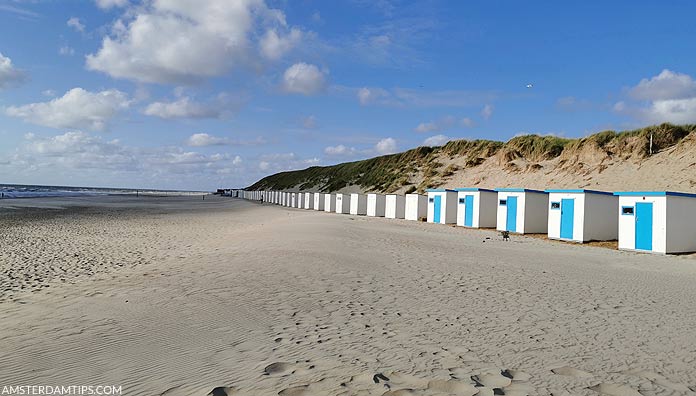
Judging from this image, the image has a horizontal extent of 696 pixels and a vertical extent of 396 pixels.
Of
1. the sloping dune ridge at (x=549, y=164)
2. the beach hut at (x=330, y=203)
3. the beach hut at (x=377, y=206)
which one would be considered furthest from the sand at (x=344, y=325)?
the beach hut at (x=330, y=203)

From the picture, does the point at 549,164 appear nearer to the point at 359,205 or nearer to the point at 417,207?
the point at 359,205

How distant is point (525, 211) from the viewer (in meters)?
23.7

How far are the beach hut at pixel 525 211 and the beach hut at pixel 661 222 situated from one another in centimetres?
560

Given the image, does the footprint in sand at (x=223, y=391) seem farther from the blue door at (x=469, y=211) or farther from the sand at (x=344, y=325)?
the blue door at (x=469, y=211)

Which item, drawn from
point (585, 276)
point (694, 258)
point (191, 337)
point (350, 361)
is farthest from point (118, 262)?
point (694, 258)

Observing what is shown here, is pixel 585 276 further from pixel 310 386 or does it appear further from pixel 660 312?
pixel 310 386

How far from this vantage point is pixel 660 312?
7.83m

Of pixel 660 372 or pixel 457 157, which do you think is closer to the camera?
pixel 660 372

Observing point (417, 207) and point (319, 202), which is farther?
point (319, 202)

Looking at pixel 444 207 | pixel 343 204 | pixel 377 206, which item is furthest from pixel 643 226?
pixel 343 204

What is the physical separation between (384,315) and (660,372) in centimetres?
339

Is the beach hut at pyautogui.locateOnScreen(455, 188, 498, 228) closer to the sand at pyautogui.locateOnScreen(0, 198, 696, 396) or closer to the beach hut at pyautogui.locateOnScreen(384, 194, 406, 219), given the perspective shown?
the beach hut at pyautogui.locateOnScreen(384, 194, 406, 219)

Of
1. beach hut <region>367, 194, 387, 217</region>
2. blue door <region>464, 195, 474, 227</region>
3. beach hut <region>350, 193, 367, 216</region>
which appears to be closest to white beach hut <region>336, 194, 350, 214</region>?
beach hut <region>350, 193, 367, 216</region>

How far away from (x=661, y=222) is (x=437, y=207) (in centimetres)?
1387
